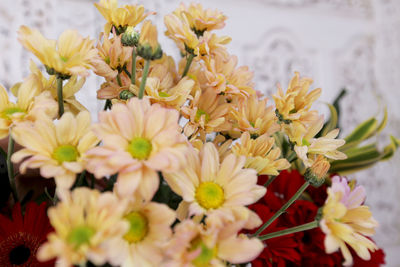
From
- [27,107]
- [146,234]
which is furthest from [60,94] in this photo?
[146,234]

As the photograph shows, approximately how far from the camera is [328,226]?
9.1 inches

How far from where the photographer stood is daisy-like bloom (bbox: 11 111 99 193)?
21cm

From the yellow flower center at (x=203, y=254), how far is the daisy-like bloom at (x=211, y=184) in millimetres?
18

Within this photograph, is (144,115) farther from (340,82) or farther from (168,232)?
(340,82)

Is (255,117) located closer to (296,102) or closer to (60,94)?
(296,102)

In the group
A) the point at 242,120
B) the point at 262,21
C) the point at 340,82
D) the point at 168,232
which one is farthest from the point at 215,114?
the point at 340,82

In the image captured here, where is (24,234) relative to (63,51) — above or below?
below

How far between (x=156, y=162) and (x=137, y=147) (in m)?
0.02

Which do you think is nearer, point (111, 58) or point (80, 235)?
point (80, 235)

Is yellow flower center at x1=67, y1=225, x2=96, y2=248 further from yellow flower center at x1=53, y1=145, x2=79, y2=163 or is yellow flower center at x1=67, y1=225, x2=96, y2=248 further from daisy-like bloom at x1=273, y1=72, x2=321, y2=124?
daisy-like bloom at x1=273, y1=72, x2=321, y2=124

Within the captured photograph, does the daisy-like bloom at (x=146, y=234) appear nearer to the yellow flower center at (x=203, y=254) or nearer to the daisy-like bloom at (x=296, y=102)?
the yellow flower center at (x=203, y=254)

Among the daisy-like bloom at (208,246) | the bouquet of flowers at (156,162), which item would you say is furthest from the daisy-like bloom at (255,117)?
the daisy-like bloom at (208,246)

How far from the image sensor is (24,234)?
0.29 m

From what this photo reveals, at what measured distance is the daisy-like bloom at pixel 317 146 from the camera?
0.90 feet
